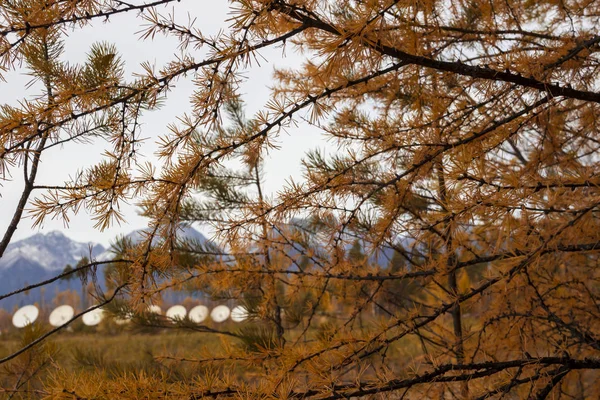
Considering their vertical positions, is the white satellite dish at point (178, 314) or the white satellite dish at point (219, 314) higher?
the white satellite dish at point (219, 314)

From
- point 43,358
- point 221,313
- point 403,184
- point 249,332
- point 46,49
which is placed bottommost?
point 43,358

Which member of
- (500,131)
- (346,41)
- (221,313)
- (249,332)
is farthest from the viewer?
(221,313)

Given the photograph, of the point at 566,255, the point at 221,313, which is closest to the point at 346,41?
the point at 566,255

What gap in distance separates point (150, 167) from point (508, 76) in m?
0.90

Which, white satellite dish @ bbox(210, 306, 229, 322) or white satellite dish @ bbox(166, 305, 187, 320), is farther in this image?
white satellite dish @ bbox(210, 306, 229, 322)

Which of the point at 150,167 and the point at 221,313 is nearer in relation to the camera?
the point at 150,167

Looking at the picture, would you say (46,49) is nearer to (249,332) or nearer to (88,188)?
(88,188)

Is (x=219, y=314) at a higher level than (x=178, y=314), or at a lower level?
higher

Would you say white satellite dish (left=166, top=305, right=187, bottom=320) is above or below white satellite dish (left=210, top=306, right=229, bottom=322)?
below

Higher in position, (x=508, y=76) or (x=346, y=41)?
(x=508, y=76)

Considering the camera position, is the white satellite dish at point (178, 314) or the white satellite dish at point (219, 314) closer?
the white satellite dish at point (178, 314)

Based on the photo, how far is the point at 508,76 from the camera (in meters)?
1.18

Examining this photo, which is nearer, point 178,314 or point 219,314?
point 178,314

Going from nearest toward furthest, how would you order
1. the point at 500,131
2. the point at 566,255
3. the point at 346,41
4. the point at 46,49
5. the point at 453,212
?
the point at 346,41
the point at 453,212
the point at 500,131
the point at 46,49
the point at 566,255
